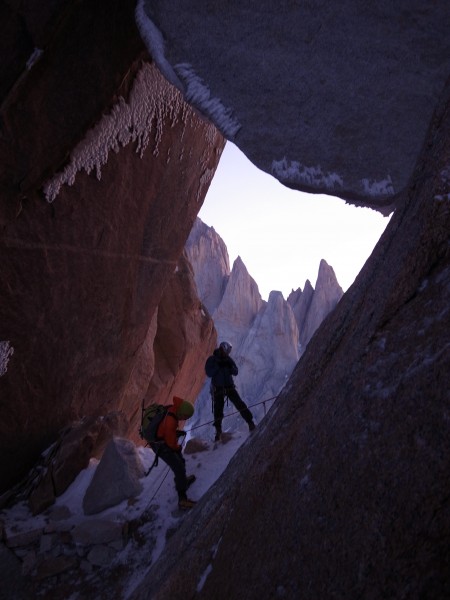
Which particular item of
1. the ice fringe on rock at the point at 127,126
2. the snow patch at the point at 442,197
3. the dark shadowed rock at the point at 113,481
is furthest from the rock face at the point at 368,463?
the ice fringe on rock at the point at 127,126

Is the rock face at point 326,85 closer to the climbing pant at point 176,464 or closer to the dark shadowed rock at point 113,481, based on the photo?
the climbing pant at point 176,464

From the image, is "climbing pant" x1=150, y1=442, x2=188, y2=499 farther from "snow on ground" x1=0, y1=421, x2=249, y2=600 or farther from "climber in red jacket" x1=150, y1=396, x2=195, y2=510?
"snow on ground" x1=0, y1=421, x2=249, y2=600

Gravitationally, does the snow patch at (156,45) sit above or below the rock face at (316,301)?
below

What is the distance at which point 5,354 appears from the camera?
17.4ft

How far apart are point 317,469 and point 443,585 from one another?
0.65 m

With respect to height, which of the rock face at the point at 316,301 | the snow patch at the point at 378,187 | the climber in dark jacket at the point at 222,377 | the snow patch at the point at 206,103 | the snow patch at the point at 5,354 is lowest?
the snow patch at the point at 5,354

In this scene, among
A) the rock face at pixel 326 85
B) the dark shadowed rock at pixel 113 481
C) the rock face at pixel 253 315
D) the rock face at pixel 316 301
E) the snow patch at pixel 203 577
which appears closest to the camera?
the snow patch at pixel 203 577

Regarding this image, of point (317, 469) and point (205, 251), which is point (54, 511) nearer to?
point (317, 469)

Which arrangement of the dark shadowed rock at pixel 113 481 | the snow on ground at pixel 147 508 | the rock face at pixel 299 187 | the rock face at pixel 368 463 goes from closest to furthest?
the rock face at pixel 368 463, the rock face at pixel 299 187, the snow on ground at pixel 147 508, the dark shadowed rock at pixel 113 481

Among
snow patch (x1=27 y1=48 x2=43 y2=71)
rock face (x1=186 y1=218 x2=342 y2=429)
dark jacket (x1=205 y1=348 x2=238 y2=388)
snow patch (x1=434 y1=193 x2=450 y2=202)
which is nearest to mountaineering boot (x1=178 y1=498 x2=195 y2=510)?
dark jacket (x1=205 y1=348 x2=238 y2=388)

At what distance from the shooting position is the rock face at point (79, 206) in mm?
4438

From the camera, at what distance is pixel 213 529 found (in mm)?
2268

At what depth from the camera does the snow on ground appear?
4.36 m

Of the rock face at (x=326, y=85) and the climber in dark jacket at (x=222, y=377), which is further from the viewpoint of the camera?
the climber in dark jacket at (x=222, y=377)
